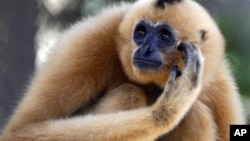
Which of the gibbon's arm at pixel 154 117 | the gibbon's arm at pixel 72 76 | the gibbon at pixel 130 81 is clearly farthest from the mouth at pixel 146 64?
the gibbon's arm at pixel 72 76

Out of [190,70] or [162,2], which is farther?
[162,2]

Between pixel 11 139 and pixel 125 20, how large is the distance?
1404 mm

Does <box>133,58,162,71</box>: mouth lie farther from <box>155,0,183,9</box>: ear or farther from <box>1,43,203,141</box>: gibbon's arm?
<box>155,0,183,9</box>: ear

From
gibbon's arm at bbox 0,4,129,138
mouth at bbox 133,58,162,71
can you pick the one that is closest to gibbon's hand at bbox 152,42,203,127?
mouth at bbox 133,58,162,71

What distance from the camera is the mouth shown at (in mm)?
7172

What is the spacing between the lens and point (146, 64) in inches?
283

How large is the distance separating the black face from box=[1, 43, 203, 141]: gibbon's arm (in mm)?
189

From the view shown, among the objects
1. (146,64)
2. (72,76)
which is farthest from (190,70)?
(72,76)

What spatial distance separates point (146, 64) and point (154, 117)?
0.49 metres

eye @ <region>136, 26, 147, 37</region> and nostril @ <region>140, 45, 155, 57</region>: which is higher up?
eye @ <region>136, 26, 147, 37</region>

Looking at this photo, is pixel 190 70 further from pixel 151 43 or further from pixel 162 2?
pixel 162 2

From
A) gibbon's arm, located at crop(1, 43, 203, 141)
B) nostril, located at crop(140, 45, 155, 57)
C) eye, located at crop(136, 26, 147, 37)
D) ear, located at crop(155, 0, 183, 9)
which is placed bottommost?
gibbon's arm, located at crop(1, 43, 203, 141)

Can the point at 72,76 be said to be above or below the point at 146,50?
below

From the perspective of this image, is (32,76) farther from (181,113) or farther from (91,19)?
(181,113)
